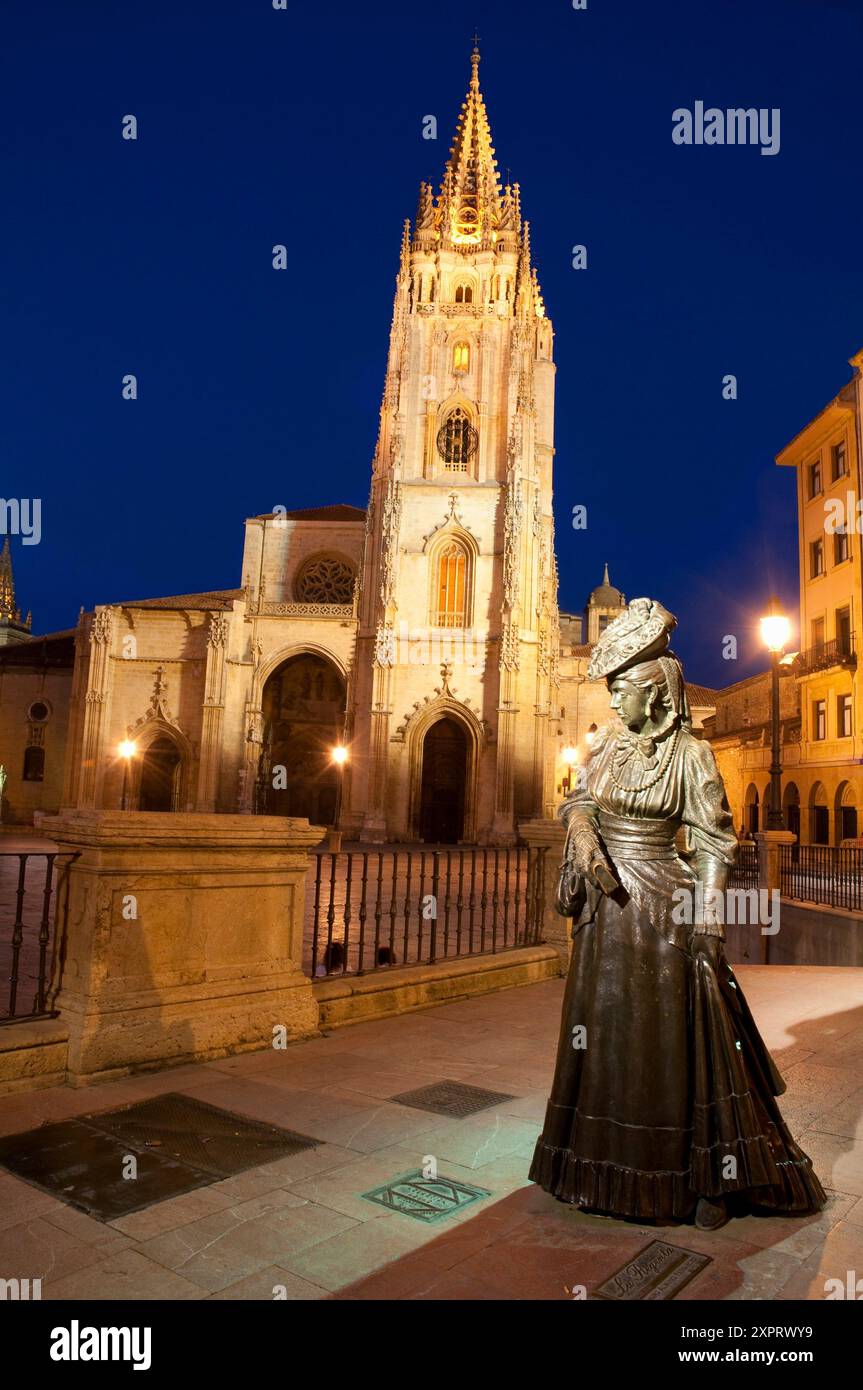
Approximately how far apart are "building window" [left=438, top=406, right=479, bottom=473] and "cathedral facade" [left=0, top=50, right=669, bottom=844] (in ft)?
0.28

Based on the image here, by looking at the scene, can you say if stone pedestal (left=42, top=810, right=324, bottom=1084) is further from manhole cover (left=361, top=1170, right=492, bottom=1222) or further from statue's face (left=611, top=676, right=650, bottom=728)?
statue's face (left=611, top=676, right=650, bottom=728)

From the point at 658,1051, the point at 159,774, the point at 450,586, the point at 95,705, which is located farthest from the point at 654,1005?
the point at 159,774

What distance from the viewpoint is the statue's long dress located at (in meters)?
3.19

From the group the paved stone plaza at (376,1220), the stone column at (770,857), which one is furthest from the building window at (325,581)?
the paved stone plaza at (376,1220)

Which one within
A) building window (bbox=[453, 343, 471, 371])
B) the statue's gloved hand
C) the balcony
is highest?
building window (bbox=[453, 343, 471, 371])

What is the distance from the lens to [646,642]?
352 centimetres

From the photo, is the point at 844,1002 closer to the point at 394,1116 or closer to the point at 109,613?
the point at 394,1116

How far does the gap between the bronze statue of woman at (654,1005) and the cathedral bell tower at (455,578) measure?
29357mm

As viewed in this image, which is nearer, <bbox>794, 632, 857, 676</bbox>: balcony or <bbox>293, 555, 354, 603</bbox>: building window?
<bbox>794, 632, 857, 676</bbox>: balcony

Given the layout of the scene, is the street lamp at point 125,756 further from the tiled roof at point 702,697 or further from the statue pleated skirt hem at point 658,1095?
the statue pleated skirt hem at point 658,1095

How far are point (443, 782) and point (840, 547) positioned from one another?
1690 centimetres

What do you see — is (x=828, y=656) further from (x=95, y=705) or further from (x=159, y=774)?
(x=95, y=705)

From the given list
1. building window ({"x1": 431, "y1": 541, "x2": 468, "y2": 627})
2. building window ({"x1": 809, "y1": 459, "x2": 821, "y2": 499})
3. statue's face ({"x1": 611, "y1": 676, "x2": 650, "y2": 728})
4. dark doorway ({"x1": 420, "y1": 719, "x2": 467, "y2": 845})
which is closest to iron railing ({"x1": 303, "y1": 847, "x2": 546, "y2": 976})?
statue's face ({"x1": 611, "y1": 676, "x2": 650, "y2": 728})
